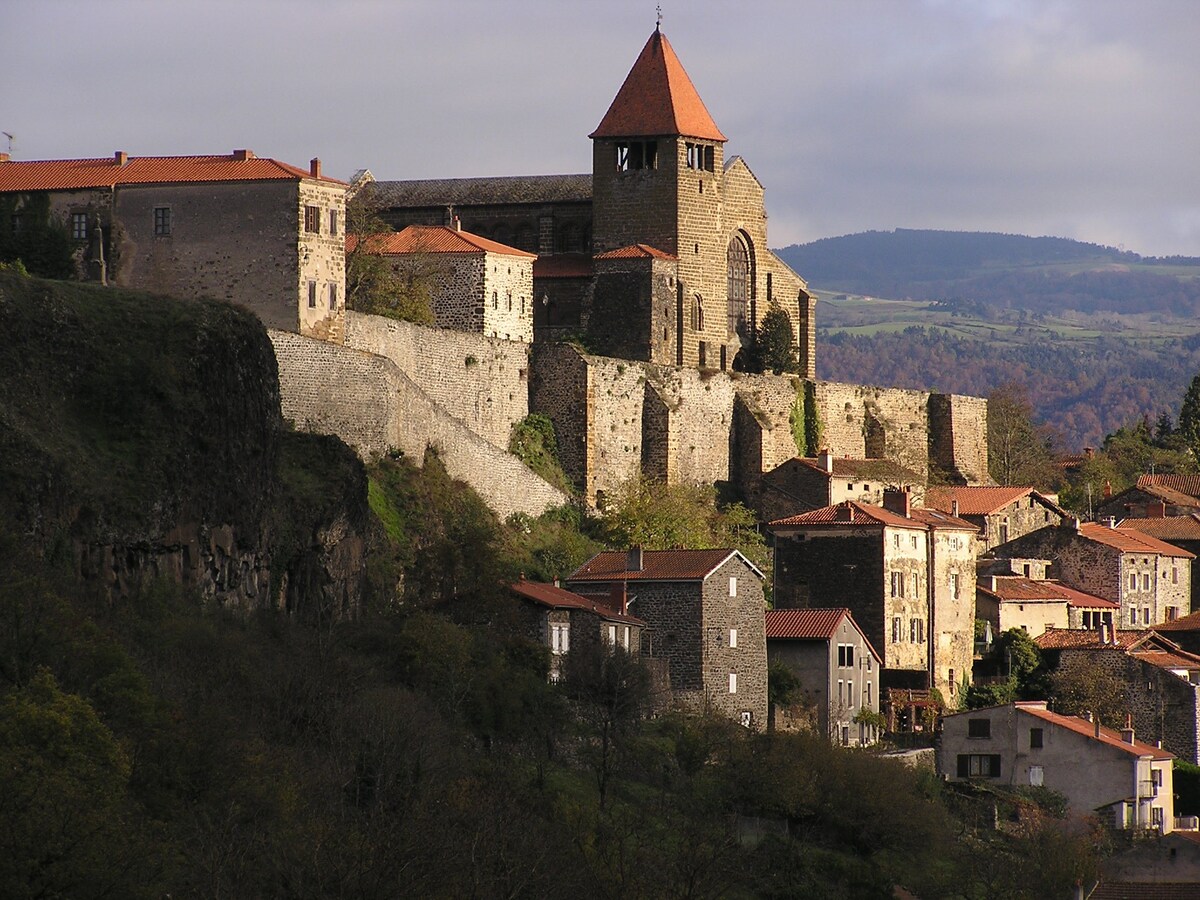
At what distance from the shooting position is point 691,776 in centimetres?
5731

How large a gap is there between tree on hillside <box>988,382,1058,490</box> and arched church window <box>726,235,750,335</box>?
58.4 feet

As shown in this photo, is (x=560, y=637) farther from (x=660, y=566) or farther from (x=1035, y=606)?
(x=1035, y=606)

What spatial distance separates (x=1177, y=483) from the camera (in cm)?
10175

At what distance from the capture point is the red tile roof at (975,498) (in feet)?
288

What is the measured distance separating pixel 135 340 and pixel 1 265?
31.0ft

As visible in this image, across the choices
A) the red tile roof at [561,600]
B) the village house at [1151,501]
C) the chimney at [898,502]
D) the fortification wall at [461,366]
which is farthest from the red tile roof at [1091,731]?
the village house at [1151,501]

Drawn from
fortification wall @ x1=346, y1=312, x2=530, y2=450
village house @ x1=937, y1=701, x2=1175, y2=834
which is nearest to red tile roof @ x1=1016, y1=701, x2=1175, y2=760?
village house @ x1=937, y1=701, x2=1175, y2=834

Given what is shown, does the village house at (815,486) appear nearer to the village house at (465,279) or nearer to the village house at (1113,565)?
the village house at (1113,565)

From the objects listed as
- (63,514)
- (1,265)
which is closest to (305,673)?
(63,514)

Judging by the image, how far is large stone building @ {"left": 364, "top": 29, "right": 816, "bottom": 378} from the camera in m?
83.4

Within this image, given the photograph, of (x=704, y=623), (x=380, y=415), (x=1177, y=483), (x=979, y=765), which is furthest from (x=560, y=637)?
(x=1177, y=483)

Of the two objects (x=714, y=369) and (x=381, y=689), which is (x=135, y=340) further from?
(x=714, y=369)

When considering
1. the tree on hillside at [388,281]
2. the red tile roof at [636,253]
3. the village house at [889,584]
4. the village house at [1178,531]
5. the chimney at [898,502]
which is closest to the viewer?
the village house at [889,584]

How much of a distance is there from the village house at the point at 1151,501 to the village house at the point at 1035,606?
1344 cm
